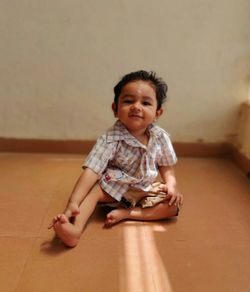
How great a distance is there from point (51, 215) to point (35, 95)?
0.77 m

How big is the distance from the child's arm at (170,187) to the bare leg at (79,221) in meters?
0.17

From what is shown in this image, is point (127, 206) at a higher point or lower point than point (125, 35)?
lower

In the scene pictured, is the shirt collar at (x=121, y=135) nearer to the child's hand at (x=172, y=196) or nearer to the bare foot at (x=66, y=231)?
the child's hand at (x=172, y=196)

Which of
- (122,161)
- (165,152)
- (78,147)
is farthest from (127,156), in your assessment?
(78,147)

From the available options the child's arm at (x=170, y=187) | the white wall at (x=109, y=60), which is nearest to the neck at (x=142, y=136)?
the child's arm at (x=170, y=187)

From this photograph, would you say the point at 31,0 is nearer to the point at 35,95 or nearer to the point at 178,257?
the point at 35,95

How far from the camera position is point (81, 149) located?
5.63ft

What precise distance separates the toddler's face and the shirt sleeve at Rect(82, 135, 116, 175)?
87 millimetres

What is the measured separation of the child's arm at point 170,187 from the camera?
104 cm

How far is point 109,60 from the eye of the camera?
63.7 inches

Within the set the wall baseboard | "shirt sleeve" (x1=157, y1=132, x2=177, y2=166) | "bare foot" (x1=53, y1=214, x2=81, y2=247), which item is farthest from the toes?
the wall baseboard

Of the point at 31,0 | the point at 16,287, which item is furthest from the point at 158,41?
the point at 16,287

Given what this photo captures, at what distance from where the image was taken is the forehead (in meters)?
1.02

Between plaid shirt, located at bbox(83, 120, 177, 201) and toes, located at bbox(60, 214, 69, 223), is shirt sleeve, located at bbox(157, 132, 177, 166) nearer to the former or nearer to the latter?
plaid shirt, located at bbox(83, 120, 177, 201)
